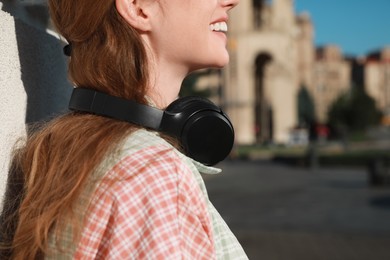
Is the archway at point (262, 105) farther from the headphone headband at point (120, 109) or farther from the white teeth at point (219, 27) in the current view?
the headphone headband at point (120, 109)

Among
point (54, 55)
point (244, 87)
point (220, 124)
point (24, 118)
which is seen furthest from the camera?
point (244, 87)

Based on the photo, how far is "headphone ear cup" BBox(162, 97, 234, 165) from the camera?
56.2 inches

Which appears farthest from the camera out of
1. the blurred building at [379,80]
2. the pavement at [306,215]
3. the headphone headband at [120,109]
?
the blurred building at [379,80]

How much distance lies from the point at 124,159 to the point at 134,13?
1.13 ft

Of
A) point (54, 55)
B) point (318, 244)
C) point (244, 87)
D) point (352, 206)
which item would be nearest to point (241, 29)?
point (244, 87)

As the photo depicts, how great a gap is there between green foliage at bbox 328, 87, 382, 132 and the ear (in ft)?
294

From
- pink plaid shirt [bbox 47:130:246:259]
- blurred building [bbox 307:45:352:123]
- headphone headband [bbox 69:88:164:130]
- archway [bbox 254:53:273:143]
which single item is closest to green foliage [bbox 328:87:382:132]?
archway [bbox 254:53:273:143]

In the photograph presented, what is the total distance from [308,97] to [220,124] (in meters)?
95.0

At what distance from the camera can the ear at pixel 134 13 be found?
1413mm

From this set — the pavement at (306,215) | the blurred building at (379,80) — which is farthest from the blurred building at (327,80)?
the pavement at (306,215)

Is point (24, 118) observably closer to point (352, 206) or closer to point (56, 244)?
point (56, 244)

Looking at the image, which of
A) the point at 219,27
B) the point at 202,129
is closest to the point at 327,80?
the point at 219,27

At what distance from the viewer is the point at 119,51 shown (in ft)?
4.56

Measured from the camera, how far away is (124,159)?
1.24 meters
